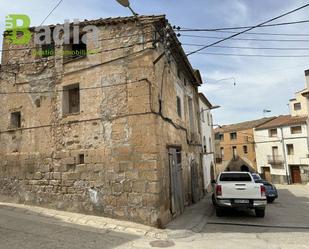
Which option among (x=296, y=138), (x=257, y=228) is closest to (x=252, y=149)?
(x=296, y=138)

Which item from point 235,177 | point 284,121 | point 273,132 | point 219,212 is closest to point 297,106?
point 284,121

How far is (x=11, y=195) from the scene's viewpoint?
37.0 feet

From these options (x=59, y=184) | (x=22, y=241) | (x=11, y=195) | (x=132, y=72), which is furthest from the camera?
(x=11, y=195)

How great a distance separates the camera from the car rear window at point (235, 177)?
11.2 m

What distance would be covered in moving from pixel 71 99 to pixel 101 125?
6.68 feet

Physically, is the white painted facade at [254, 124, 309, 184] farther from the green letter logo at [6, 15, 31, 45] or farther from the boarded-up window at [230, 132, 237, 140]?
the green letter logo at [6, 15, 31, 45]

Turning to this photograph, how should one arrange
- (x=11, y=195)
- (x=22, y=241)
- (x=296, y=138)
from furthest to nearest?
1. (x=296, y=138)
2. (x=11, y=195)
3. (x=22, y=241)

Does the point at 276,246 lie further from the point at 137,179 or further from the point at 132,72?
the point at 132,72

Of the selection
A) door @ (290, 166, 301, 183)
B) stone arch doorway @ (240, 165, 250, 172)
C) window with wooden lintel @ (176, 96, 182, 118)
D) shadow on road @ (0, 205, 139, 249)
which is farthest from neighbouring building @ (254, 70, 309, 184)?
shadow on road @ (0, 205, 139, 249)

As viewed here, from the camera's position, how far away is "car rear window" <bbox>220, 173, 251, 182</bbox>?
1121cm

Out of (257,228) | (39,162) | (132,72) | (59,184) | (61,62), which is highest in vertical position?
(61,62)

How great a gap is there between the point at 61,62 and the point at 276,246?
8886 mm

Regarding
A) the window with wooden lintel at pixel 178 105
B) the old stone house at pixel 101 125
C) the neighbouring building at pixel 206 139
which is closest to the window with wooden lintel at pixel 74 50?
the old stone house at pixel 101 125

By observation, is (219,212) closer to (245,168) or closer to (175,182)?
(175,182)
